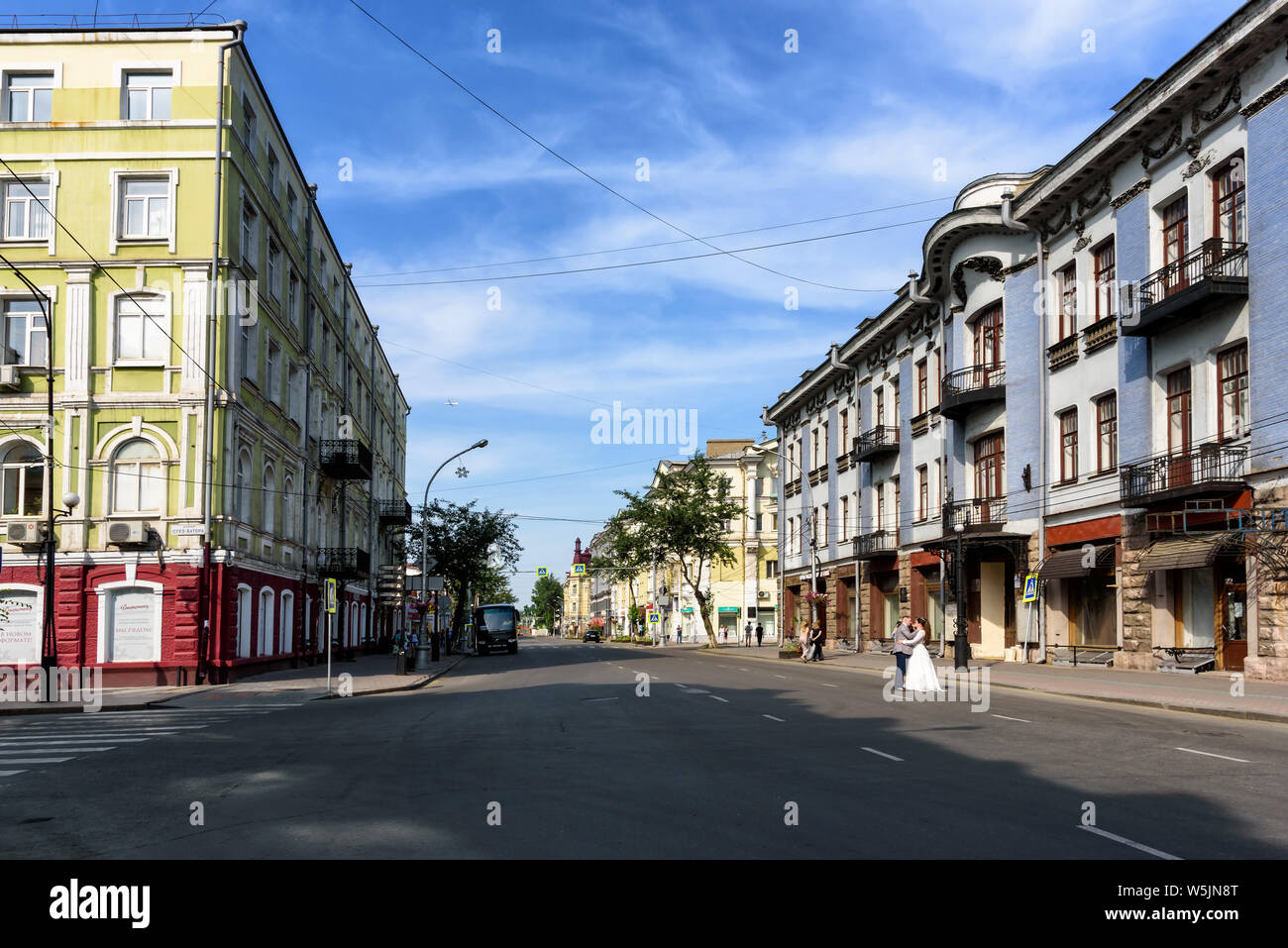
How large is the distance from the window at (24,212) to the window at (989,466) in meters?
29.7

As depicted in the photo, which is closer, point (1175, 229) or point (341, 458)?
point (1175, 229)

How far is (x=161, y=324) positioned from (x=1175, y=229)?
2621 centimetres

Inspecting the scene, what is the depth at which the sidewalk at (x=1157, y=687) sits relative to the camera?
59.5ft

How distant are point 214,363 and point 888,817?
26.2m

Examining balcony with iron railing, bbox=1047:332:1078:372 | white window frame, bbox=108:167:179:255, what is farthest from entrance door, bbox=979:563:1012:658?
white window frame, bbox=108:167:179:255

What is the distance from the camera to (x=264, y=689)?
27.7m

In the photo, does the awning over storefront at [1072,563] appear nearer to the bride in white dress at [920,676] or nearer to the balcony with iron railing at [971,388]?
the balcony with iron railing at [971,388]

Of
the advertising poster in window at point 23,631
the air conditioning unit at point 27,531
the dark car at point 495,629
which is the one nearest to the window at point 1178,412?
the air conditioning unit at point 27,531

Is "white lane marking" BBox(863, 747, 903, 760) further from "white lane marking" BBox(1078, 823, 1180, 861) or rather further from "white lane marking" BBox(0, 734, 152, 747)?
"white lane marking" BBox(0, 734, 152, 747)

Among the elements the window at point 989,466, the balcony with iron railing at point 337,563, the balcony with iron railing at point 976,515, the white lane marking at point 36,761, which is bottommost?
the white lane marking at point 36,761

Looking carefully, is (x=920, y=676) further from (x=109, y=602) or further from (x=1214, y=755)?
(x=109, y=602)

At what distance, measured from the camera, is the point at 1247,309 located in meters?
25.0

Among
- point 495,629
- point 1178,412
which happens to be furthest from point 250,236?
point 495,629

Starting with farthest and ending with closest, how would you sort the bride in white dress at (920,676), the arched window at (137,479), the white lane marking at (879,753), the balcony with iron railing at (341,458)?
1. the balcony with iron railing at (341,458)
2. the arched window at (137,479)
3. the bride in white dress at (920,676)
4. the white lane marking at (879,753)
